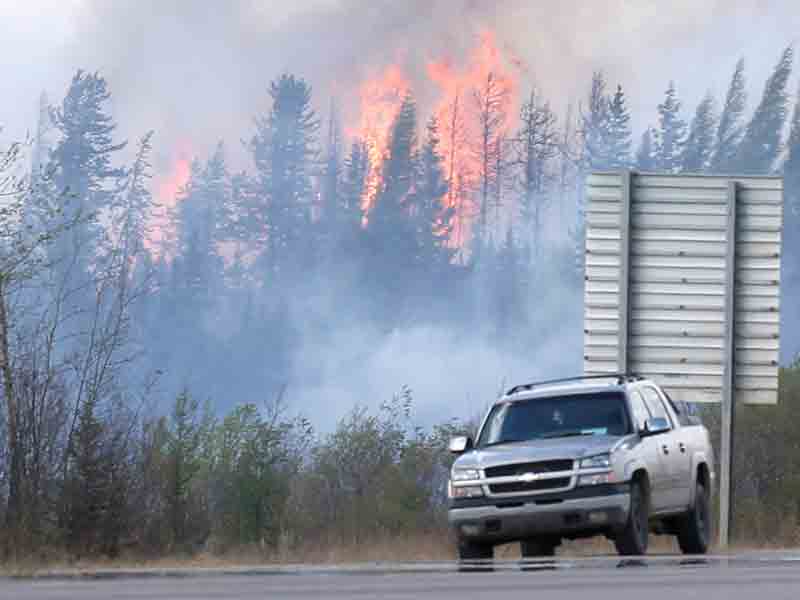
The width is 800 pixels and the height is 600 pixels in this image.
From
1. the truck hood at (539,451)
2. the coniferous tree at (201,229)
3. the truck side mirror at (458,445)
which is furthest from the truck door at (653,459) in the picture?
the coniferous tree at (201,229)

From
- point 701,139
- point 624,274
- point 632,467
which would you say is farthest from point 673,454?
point 701,139

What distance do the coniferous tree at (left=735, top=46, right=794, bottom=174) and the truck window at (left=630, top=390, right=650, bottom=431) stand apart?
9503cm

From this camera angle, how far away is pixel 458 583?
52.7 ft

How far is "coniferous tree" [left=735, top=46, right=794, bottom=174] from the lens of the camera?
11825 centimetres

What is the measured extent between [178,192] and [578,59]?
2725 centimetres

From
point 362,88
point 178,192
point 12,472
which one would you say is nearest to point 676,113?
point 362,88

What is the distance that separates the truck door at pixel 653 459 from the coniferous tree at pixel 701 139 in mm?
98176

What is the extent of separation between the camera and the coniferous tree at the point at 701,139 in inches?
4796

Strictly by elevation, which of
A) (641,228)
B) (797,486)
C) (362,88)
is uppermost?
(362,88)

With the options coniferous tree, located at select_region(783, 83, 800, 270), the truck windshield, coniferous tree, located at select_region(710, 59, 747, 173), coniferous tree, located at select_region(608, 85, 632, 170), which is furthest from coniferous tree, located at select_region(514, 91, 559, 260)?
the truck windshield

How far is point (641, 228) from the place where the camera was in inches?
1236

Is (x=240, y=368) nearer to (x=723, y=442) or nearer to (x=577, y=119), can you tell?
(x=577, y=119)

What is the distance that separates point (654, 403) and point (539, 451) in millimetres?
2607

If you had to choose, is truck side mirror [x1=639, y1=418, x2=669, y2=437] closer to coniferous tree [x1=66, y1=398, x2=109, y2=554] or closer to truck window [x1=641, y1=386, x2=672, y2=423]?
truck window [x1=641, y1=386, x2=672, y2=423]
